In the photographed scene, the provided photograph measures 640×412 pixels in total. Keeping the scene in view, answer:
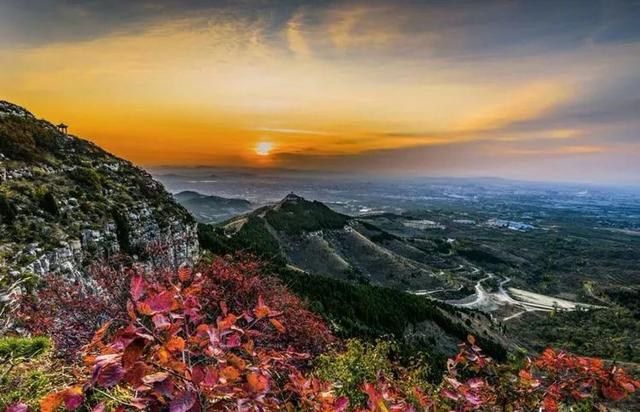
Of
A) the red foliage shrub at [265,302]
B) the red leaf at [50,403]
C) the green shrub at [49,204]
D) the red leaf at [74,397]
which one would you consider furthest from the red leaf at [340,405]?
the green shrub at [49,204]

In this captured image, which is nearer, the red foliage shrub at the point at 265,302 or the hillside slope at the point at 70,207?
the red foliage shrub at the point at 265,302

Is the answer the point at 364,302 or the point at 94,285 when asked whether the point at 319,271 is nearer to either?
the point at 364,302

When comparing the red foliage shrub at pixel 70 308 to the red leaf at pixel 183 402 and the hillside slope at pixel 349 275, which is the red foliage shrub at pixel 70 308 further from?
the hillside slope at pixel 349 275

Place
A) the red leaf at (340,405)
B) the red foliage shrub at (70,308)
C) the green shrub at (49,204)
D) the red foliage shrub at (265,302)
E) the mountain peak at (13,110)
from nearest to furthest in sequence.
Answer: the red leaf at (340,405) → the red foliage shrub at (70,308) → the red foliage shrub at (265,302) → the green shrub at (49,204) → the mountain peak at (13,110)

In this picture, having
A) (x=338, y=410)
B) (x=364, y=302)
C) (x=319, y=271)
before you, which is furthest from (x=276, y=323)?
(x=319, y=271)

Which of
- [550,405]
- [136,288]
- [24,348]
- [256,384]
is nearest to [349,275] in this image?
[24,348]

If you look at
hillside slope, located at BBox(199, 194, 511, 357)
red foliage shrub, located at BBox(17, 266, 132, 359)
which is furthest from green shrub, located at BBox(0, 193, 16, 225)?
hillside slope, located at BBox(199, 194, 511, 357)

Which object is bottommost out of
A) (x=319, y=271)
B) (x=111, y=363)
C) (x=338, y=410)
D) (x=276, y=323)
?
(x=319, y=271)
